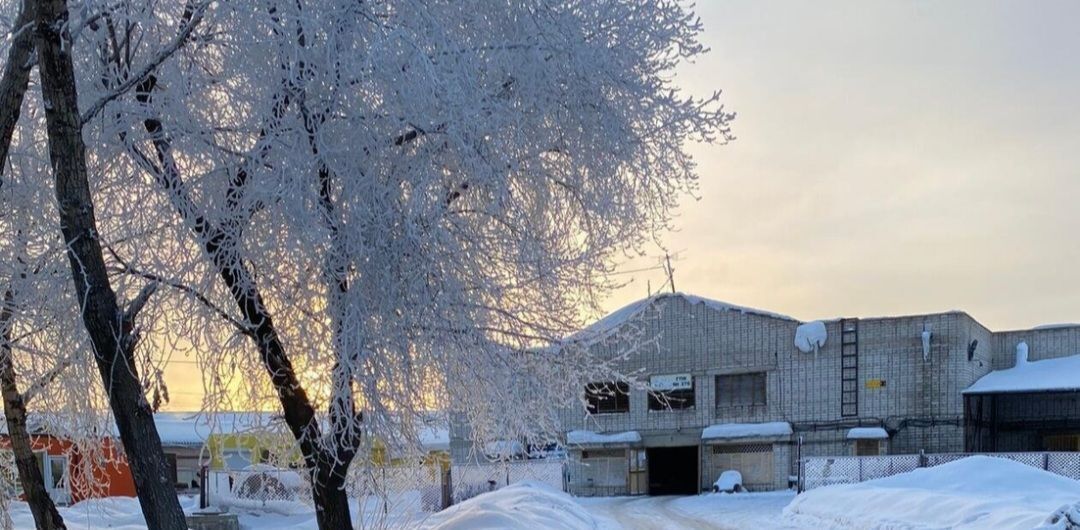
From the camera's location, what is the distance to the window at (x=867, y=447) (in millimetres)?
30344

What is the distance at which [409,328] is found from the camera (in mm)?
5406

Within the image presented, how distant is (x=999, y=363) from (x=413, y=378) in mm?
33035

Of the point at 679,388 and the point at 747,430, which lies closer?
the point at 747,430

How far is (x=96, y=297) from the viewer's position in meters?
4.77

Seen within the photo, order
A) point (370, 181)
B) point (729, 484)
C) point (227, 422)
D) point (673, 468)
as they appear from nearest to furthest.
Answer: point (370, 181)
point (227, 422)
point (729, 484)
point (673, 468)

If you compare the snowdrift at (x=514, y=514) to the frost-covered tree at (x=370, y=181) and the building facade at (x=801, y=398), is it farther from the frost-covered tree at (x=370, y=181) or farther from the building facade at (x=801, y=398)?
the building facade at (x=801, y=398)

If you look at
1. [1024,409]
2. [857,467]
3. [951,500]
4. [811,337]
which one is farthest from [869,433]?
[951,500]

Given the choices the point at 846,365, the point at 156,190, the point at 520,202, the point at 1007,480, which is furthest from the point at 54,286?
the point at 846,365

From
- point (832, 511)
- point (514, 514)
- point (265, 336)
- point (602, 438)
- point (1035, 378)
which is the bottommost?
point (602, 438)

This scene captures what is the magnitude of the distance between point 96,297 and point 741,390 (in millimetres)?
30872

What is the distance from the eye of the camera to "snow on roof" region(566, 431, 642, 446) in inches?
1345

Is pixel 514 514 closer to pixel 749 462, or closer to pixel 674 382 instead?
pixel 749 462

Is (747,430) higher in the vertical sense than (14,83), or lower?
lower

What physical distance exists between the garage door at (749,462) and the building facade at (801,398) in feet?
0.14
